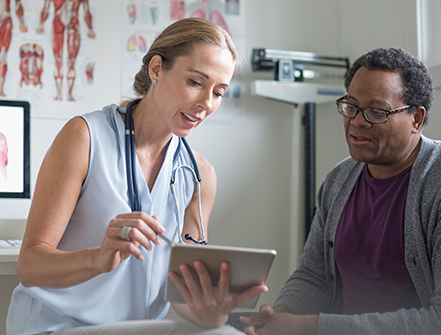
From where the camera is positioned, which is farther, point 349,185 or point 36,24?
point 36,24

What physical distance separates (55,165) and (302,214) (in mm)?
1557

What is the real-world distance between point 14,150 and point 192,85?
0.95 metres

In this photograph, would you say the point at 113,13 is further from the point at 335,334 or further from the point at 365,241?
the point at 335,334

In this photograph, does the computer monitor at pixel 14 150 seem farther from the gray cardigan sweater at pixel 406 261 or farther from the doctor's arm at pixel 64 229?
the gray cardigan sweater at pixel 406 261

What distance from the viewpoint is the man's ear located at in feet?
3.94

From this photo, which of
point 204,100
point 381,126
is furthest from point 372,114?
point 204,100

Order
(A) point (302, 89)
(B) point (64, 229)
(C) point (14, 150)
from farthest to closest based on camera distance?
(A) point (302, 89) → (C) point (14, 150) → (B) point (64, 229)

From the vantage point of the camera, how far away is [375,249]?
3.87 ft

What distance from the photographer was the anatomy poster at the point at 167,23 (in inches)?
84.6

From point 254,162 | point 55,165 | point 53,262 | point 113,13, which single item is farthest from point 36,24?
point 53,262

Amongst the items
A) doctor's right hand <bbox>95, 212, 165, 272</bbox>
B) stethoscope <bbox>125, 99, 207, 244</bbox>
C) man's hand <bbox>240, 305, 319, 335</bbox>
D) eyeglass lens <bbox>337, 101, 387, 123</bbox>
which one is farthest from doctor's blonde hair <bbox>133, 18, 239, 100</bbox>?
man's hand <bbox>240, 305, 319, 335</bbox>

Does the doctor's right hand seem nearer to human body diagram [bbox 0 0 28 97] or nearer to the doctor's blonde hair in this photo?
the doctor's blonde hair

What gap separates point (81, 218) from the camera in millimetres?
1032

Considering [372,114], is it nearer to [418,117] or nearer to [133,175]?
[418,117]
